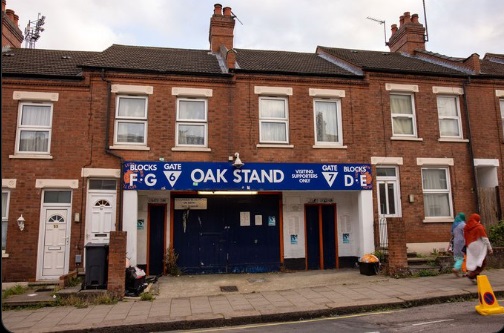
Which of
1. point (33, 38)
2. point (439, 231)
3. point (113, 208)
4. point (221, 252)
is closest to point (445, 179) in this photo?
point (439, 231)

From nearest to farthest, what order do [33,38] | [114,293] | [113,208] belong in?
[114,293] → [113,208] → [33,38]

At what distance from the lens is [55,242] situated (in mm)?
11594

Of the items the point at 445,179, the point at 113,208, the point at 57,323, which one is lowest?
the point at 57,323

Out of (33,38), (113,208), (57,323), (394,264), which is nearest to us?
(57,323)

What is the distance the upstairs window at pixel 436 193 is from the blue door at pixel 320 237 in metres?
3.23

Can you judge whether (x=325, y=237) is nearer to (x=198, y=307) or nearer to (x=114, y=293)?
(x=198, y=307)

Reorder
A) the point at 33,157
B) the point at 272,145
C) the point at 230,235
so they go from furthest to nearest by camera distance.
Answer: the point at 230,235 → the point at 272,145 → the point at 33,157

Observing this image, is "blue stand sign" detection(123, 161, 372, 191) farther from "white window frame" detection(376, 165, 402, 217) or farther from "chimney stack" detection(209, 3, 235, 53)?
"chimney stack" detection(209, 3, 235, 53)

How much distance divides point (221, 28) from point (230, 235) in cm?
895

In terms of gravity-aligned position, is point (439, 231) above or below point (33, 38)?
below

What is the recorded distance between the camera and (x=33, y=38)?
21938 mm

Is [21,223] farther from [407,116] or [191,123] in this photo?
[407,116]

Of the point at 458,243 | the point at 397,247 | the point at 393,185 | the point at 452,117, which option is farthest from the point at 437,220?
the point at 452,117

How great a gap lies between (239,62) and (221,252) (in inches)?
271
